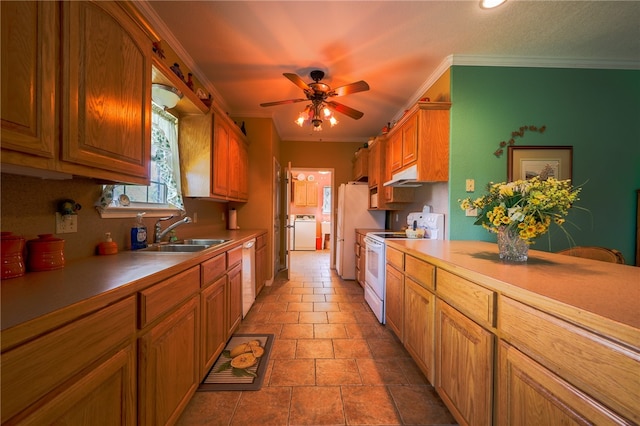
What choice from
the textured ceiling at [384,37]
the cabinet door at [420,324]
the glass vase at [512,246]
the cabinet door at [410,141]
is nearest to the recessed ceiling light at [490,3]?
the textured ceiling at [384,37]

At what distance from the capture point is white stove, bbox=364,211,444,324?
249 cm

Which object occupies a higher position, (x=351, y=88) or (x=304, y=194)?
(x=351, y=88)

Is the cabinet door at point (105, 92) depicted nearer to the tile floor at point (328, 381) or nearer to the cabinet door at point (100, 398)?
the cabinet door at point (100, 398)

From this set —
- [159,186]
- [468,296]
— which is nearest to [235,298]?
[159,186]

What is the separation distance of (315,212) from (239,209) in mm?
4334

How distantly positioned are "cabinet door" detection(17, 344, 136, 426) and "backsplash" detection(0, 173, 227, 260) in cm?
74

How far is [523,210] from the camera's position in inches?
49.9

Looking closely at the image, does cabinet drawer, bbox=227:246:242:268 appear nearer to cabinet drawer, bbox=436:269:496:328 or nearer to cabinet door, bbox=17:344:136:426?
cabinet door, bbox=17:344:136:426

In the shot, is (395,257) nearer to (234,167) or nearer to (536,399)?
(536,399)

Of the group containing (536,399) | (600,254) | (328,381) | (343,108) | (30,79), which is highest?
(343,108)

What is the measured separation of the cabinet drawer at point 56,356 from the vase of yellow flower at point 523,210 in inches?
70.3

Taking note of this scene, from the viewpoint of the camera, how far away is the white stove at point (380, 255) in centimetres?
249

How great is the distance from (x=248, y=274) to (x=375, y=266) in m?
1.42

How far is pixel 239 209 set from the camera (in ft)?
12.4
